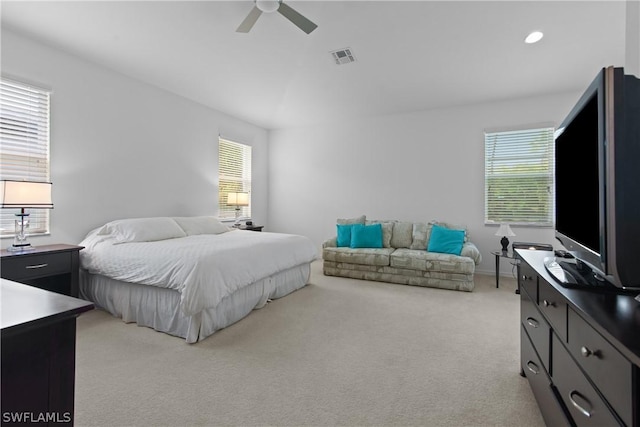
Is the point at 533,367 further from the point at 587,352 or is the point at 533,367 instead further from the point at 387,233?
the point at 387,233

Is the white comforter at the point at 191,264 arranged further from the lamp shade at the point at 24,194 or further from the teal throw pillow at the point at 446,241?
the teal throw pillow at the point at 446,241

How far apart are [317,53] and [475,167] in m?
3.06

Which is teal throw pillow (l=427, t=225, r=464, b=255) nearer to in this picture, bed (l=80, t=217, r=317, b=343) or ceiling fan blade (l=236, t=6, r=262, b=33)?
bed (l=80, t=217, r=317, b=343)

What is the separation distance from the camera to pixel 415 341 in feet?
8.39

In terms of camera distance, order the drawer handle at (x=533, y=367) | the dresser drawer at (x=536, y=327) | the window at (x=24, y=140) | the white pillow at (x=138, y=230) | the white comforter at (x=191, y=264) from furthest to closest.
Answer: the white pillow at (x=138, y=230), the window at (x=24, y=140), the white comforter at (x=191, y=264), the drawer handle at (x=533, y=367), the dresser drawer at (x=536, y=327)

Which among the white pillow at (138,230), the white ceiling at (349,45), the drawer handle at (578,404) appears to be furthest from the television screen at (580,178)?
the white pillow at (138,230)

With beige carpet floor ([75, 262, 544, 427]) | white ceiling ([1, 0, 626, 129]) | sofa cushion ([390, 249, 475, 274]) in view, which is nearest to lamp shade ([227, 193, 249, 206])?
white ceiling ([1, 0, 626, 129])

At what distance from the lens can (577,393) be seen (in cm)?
112

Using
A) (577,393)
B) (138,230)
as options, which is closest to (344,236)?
(138,230)

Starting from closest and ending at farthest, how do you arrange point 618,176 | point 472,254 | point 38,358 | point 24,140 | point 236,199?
point 38,358, point 618,176, point 24,140, point 472,254, point 236,199

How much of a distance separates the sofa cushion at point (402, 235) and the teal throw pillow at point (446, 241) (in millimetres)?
401

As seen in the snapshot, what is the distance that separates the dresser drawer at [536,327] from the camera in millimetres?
1502

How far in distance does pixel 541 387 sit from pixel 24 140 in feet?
15.2

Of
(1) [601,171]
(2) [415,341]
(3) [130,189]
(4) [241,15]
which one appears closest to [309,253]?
(2) [415,341]
